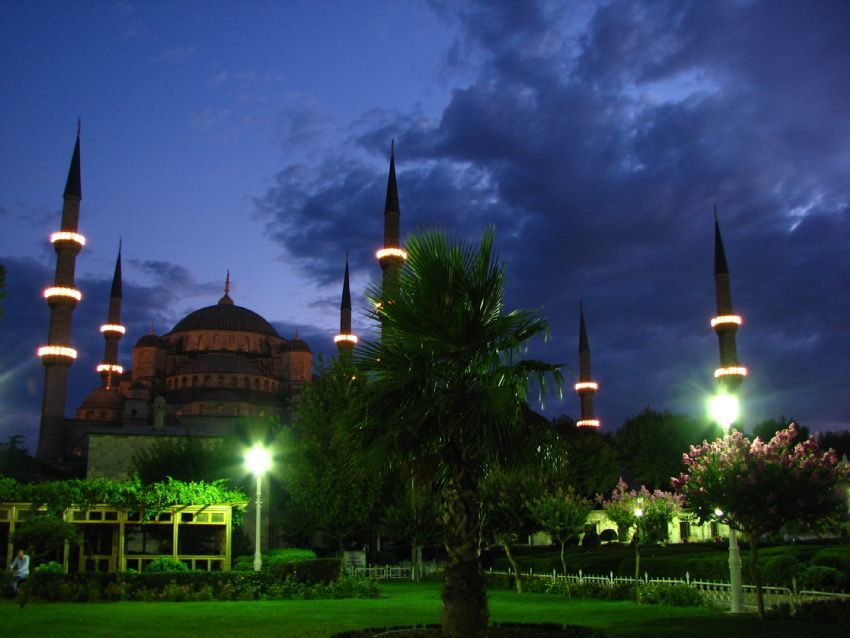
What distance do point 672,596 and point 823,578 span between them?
11.2 ft

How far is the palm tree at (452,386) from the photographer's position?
427 inches

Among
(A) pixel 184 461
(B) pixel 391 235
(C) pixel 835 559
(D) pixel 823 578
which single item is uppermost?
(B) pixel 391 235

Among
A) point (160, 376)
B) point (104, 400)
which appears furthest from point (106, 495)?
point (160, 376)

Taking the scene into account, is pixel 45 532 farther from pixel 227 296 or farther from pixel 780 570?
pixel 227 296

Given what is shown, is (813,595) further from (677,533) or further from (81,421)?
(81,421)

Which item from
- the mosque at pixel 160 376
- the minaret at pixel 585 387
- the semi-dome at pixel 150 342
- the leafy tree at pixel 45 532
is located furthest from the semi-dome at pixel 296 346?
the leafy tree at pixel 45 532

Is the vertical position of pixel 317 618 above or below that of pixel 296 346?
below

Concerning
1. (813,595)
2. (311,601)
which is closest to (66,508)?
(311,601)

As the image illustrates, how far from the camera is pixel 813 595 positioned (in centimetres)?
1644

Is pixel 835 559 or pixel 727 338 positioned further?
pixel 727 338

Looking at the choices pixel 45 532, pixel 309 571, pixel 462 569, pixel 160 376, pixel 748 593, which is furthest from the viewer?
pixel 160 376

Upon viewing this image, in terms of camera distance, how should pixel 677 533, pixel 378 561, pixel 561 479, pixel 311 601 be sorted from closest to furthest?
pixel 311 601, pixel 561 479, pixel 378 561, pixel 677 533

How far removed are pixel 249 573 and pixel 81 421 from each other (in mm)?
62013

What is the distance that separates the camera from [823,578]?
18.2m
